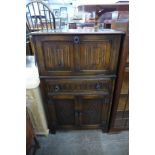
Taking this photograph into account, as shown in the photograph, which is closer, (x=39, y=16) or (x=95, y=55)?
(x=95, y=55)

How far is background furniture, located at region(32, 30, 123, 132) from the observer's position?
38.0 inches

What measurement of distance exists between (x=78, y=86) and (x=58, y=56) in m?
0.32

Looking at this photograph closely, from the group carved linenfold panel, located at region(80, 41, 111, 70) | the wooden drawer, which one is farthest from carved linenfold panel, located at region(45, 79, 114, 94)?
carved linenfold panel, located at region(80, 41, 111, 70)

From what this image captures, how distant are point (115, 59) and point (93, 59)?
181mm

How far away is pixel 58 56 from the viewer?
3.34ft

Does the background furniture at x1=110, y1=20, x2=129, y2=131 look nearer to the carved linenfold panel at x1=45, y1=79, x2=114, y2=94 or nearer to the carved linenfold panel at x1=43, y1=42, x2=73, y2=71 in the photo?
the carved linenfold panel at x1=45, y1=79, x2=114, y2=94

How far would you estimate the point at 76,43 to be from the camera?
967 millimetres

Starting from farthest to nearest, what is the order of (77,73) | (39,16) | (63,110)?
(39,16), (63,110), (77,73)

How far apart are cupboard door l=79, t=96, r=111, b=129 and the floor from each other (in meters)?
0.13

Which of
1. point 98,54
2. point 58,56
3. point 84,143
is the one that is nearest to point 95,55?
point 98,54

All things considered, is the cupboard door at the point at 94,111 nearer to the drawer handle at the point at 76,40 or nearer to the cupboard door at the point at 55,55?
the cupboard door at the point at 55,55

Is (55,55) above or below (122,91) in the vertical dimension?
above

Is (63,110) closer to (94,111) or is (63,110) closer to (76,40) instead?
(94,111)
